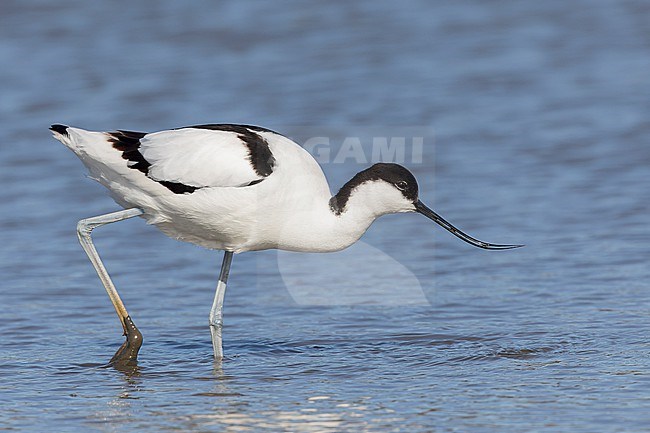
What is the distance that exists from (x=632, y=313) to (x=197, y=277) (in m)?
2.94

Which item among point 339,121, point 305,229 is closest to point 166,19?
point 339,121

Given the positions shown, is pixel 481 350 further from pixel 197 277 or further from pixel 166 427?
pixel 197 277

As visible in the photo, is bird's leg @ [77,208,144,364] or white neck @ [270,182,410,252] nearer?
white neck @ [270,182,410,252]

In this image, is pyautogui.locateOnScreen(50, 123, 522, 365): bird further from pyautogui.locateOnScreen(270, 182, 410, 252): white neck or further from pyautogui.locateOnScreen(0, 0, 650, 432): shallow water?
pyautogui.locateOnScreen(0, 0, 650, 432): shallow water

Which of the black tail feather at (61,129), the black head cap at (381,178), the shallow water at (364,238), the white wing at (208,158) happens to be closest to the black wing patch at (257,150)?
the white wing at (208,158)

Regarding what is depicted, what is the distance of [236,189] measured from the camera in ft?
21.2

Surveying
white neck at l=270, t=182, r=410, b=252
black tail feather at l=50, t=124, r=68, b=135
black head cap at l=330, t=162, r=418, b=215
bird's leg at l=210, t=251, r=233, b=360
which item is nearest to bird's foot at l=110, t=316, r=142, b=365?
bird's leg at l=210, t=251, r=233, b=360

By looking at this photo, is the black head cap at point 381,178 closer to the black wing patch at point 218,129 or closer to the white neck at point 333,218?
the white neck at point 333,218

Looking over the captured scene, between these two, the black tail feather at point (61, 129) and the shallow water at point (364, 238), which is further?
the black tail feather at point (61, 129)

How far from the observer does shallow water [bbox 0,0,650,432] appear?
598cm

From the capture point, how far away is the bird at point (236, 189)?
6.51 metres

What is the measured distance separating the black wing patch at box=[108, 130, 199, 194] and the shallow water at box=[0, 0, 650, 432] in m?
0.96

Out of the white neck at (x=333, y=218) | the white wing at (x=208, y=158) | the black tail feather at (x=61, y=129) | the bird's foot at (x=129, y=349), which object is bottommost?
the bird's foot at (x=129, y=349)

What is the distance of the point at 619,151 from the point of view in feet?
35.6
